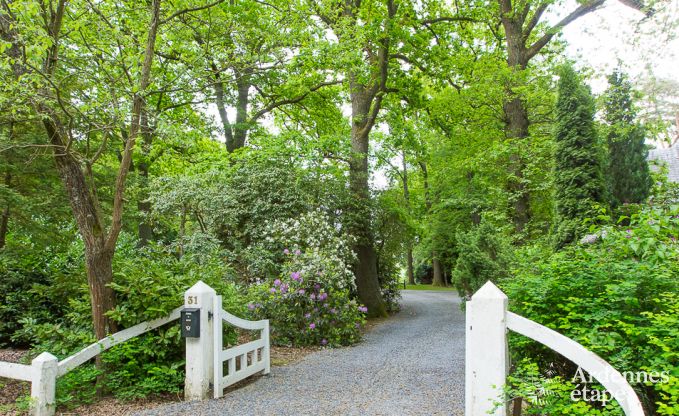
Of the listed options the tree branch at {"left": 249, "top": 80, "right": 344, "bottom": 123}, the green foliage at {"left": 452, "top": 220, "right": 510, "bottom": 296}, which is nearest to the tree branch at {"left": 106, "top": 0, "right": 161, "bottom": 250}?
the green foliage at {"left": 452, "top": 220, "right": 510, "bottom": 296}

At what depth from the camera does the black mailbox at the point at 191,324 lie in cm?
432

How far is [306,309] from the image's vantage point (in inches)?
302

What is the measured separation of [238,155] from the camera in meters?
10.8

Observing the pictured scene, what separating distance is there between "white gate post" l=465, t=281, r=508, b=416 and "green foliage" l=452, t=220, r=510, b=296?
4824mm

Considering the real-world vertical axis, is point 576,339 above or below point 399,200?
below

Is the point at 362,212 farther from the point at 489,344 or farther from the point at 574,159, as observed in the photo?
the point at 489,344

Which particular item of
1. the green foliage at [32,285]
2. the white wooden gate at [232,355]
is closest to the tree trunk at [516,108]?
the white wooden gate at [232,355]

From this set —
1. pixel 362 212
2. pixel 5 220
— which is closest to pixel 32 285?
pixel 5 220

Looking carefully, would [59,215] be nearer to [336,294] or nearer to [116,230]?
[116,230]

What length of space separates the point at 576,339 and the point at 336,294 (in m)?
5.32

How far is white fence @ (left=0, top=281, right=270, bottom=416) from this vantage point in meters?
3.85

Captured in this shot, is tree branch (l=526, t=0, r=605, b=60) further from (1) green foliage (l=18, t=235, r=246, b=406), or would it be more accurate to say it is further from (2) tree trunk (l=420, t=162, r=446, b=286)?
(1) green foliage (l=18, t=235, r=246, b=406)

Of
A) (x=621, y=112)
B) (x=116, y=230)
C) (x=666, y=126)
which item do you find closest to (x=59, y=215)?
(x=116, y=230)

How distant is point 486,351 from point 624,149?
873 centimetres
